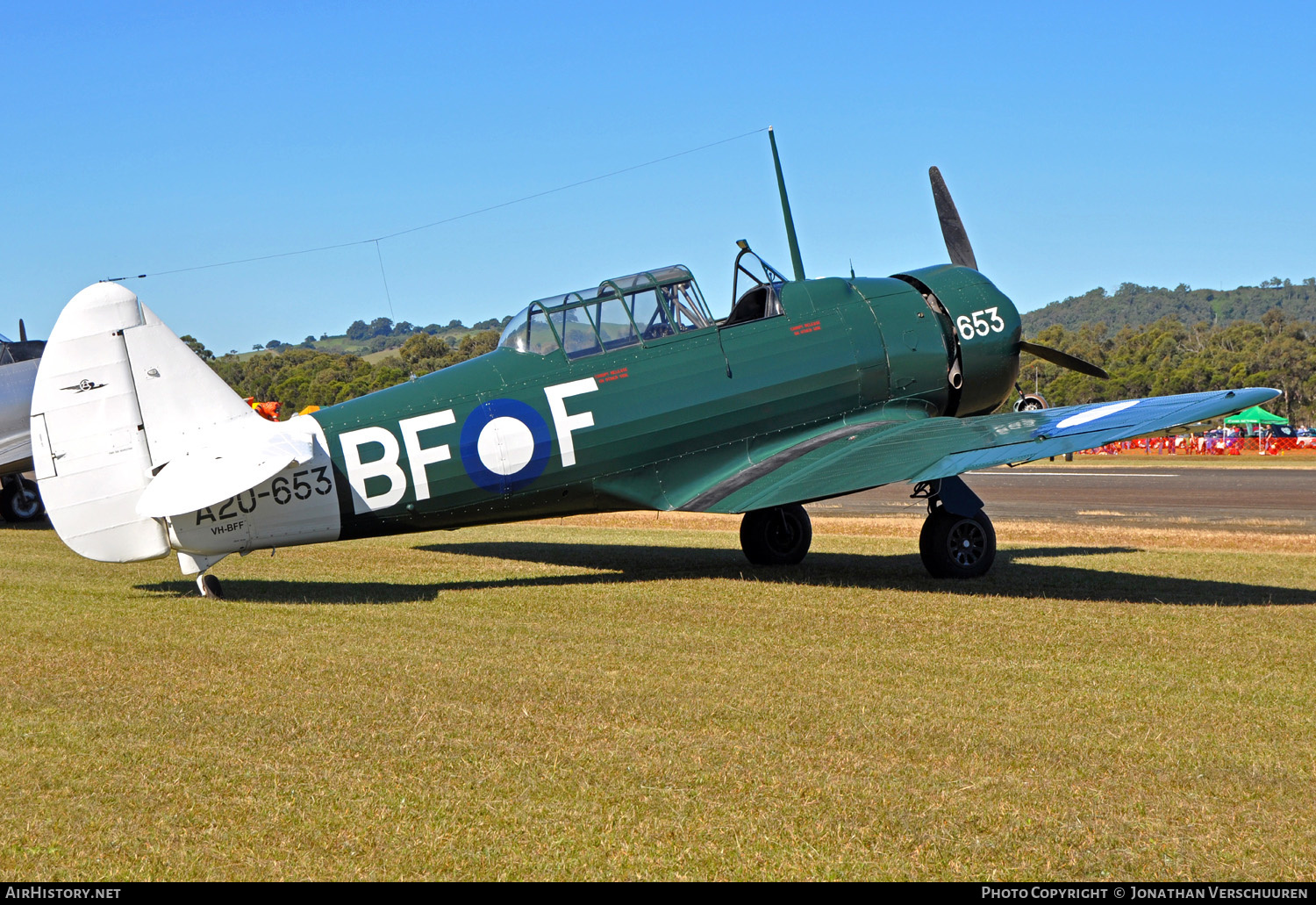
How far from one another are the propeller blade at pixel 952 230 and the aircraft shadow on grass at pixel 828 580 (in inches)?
135

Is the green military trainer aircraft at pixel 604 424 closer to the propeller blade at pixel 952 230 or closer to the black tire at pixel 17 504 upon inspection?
the propeller blade at pixel 952 230

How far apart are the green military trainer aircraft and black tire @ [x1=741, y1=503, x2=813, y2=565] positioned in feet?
0.07

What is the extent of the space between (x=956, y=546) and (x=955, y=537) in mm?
82

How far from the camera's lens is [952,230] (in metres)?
13.2

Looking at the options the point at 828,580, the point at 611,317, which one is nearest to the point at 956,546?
the point at 828,580

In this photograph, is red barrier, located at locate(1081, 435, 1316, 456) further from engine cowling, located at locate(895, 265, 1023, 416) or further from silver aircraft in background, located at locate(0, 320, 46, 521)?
silver aircraft in background, located at locate(0, 320, 46, 521)

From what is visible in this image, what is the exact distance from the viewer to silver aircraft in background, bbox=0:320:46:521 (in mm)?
16625

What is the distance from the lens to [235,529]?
8.67 m

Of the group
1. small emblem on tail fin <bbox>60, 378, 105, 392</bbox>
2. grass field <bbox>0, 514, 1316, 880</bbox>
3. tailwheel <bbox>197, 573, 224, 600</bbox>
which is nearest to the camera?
grass field <bbox>0, 514, 1316, 880</bbox>

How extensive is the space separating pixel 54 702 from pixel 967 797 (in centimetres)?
431

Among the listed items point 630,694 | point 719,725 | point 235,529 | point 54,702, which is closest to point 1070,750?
point 719,725

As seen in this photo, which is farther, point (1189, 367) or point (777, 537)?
point (1189, 367)

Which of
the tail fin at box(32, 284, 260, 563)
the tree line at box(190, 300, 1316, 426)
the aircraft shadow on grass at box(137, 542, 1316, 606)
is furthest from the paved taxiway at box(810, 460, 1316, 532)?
the tree line at box(190, 300, 1316, 426)

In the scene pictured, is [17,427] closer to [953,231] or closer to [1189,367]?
[953,231]
